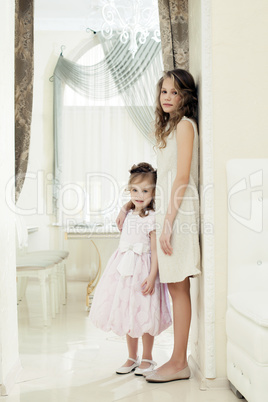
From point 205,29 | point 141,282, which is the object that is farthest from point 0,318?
point 205,29

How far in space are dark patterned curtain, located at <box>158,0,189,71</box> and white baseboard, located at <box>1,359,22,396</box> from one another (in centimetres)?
191

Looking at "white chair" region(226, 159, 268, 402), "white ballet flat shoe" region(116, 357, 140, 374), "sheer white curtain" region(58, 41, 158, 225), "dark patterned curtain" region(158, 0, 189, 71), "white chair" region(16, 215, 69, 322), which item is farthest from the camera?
"sheer white curtain" region(58, 41, 158, 225)

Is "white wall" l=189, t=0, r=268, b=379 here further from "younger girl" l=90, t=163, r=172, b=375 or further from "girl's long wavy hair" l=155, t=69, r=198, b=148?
"younger girl" l=90, t=163, r=172, b=375

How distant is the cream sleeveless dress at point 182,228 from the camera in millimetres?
2291

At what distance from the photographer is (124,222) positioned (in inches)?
106

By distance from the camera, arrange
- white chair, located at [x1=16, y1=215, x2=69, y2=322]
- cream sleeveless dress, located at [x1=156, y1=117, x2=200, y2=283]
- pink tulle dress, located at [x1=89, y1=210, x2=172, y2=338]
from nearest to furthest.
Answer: cream sleeveless dress, located at [x1=156, y1=117, x2=200, y2=283], pink tulle dress, located at [x1=89, y1=210, x2=172, y2=338], white chair, located at [x1=16, y1=215, x2=69, y2=322]

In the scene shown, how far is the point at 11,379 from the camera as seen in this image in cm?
233

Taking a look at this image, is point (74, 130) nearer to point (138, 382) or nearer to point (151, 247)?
point (151, 247)

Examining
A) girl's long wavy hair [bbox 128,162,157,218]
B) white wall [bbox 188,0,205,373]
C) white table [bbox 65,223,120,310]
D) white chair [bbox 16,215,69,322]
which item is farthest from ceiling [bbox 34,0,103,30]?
girl's long wavy hair [bbox 128,162,157,218]

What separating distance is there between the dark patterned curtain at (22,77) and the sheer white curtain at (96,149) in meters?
2.87

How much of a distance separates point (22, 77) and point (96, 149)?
296cm

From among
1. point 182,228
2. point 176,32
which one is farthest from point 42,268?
point 176,32

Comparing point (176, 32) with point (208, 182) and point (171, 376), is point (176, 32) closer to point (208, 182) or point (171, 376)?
point (208, 182)

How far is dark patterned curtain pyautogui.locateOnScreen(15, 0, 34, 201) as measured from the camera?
2.94m
